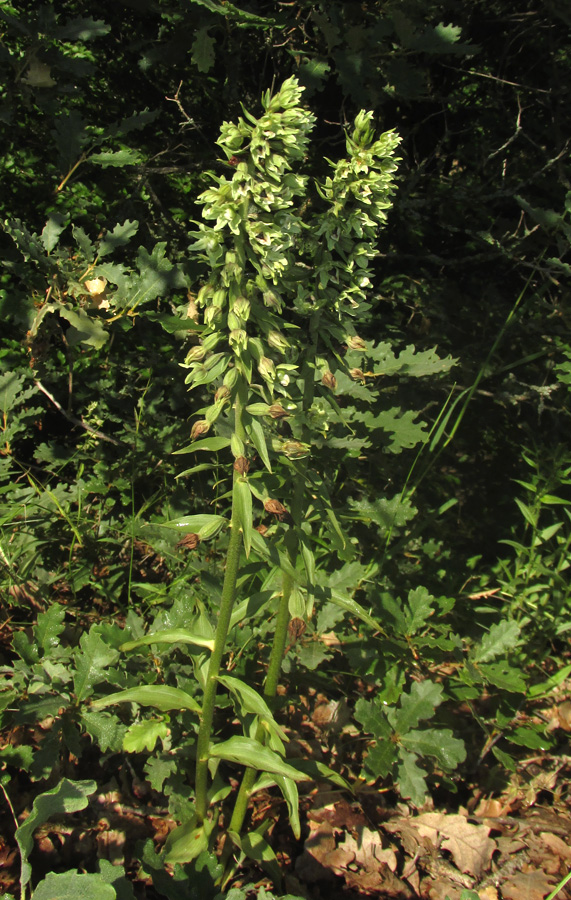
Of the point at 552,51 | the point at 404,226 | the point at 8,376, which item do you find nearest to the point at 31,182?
the point at 8,376

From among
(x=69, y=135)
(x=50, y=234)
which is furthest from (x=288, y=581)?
(x=69, y=135)

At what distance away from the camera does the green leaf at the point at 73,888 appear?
153 centimetres

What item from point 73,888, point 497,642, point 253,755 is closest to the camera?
point 73,888

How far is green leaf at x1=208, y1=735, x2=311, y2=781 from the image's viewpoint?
1.80m

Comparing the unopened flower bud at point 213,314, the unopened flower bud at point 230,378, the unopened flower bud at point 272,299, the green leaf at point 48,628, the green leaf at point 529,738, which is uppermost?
the unopened flower bud at point 272,299

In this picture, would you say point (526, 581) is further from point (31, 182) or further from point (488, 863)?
point (31, 182)

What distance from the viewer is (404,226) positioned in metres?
3.86

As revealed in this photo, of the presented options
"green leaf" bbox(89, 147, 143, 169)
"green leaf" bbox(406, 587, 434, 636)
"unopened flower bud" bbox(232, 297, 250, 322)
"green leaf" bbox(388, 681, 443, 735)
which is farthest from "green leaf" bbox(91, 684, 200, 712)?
"green leaf" bbox(89, 147, 143, 169)

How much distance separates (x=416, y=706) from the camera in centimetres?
224

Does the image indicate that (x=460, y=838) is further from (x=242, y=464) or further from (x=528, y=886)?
(x=242, y=464)

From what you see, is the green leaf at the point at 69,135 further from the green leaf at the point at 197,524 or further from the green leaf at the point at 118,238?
the green leaf at the point at 197,524

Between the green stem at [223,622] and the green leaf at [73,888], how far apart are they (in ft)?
1.61

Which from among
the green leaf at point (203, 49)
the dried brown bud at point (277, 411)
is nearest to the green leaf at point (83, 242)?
the green leaf at point (203, 49)

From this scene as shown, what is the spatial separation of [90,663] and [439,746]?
1122 millimetres
